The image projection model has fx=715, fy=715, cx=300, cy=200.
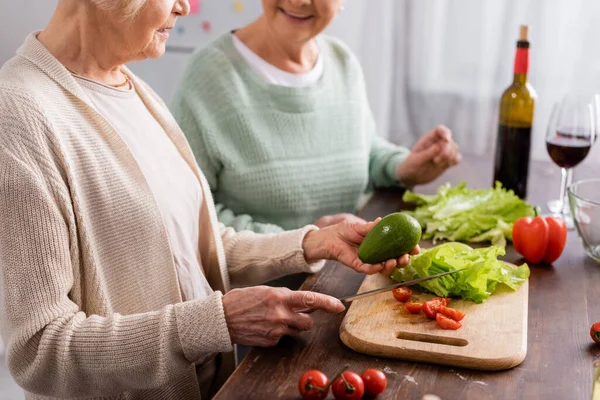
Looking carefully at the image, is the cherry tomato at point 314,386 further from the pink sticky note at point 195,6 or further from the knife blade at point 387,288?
the pink sticky note at point 195,6

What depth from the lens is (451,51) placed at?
10.4ft

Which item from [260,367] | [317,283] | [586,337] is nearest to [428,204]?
[317,283]

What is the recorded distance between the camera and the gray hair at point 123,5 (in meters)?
1.30

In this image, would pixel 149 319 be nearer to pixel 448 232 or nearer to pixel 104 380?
pixel 104 380

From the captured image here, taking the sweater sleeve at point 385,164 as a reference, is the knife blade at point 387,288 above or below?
above

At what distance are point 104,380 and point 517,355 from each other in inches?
28.1

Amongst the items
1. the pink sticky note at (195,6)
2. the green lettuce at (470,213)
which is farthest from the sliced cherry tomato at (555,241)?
the pink sticky note at (195,6)

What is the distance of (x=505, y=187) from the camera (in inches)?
78.8

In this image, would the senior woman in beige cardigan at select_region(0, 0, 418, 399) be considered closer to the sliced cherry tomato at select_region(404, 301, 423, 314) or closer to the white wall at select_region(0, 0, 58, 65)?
the sliced cherry tomato at select_region(404, 301, 423, 314)

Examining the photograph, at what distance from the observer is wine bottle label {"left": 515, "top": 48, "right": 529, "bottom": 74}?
1835 millimetres

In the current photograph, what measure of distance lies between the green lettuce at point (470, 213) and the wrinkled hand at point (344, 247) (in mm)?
312

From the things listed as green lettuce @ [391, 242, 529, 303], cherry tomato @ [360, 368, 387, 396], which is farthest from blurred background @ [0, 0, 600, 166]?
cherry tomato @ [360, 368, 387, 396]

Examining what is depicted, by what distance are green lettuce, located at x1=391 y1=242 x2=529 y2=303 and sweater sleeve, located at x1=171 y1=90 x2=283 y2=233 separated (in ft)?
1.75

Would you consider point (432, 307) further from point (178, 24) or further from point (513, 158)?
point (178, 24)
